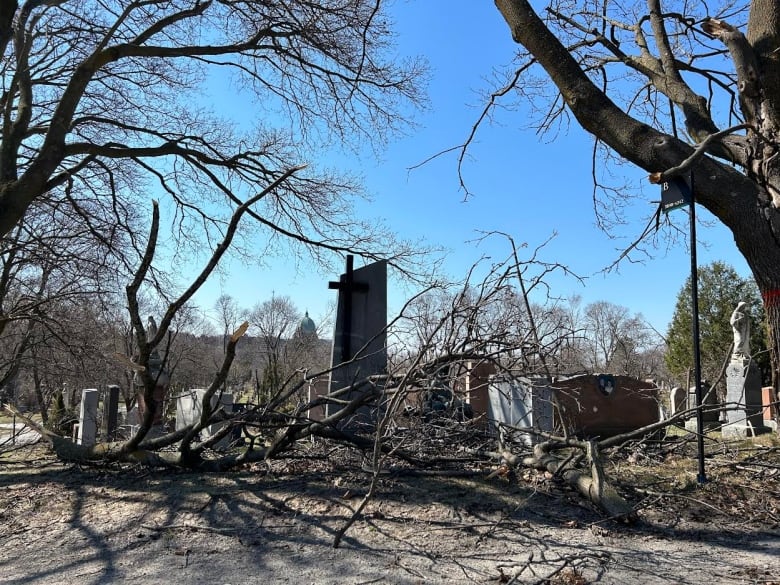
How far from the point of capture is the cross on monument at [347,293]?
830cm

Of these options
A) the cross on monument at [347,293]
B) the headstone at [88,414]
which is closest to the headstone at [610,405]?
the cross on monument at [347,293]

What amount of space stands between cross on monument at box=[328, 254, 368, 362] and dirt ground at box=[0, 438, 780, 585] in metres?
2.60

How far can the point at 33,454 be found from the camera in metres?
7.45

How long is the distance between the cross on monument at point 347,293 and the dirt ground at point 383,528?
8.52ft

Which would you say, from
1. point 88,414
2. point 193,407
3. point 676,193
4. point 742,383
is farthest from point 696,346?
point 88,414

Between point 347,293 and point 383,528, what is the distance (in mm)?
4645

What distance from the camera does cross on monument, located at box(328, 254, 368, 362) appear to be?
8297 mm

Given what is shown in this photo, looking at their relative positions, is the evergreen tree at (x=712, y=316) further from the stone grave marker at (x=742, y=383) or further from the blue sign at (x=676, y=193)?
the blue sign at (x=676, y=193)

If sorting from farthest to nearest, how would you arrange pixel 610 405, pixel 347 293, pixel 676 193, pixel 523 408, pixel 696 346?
pixel 610 405 → pixel 347 293 → pixel 523 408 → pixel 676 193 → pixel 696 346

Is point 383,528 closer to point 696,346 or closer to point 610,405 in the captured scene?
point 696,346

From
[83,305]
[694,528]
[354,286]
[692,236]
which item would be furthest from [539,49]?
[83,305]

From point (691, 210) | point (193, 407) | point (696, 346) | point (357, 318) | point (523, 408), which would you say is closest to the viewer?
point (696, 346)

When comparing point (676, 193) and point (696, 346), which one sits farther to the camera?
point (676, 193)

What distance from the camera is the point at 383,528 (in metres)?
4.26
